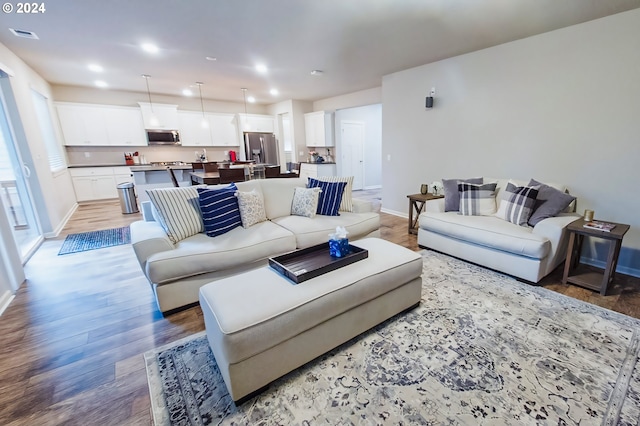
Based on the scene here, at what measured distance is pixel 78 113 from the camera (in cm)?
609

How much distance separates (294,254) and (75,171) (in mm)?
6925

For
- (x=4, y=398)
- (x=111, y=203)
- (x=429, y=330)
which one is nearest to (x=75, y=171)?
(x=111, y=203)

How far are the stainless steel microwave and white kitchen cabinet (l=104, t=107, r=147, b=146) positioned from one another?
0.19 m

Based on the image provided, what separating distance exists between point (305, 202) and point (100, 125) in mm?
6236

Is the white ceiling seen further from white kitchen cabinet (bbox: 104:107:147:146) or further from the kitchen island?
white kitchen cabinet (bbox: 104:107:147:146)

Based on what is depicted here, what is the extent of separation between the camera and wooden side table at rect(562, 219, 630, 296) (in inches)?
89.3

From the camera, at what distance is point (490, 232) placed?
8.95 feet

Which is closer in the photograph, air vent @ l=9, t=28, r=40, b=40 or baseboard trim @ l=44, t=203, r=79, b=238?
air vent @ l=9, t=28, r=40, b=40

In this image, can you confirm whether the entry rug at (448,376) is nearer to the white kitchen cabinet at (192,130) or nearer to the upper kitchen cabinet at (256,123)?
the white kitchen cabinet at (192,130)

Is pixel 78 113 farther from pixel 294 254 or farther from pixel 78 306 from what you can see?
pixel 294 254

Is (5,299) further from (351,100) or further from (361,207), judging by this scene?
(351,100)

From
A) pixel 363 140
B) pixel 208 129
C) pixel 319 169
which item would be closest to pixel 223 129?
pixel 208 129

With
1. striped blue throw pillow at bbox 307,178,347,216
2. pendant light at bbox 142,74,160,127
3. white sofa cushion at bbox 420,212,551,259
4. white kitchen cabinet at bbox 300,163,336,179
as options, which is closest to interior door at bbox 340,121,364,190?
white kitchen cabinet at bbox 300,163,336,179

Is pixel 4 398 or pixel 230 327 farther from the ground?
pixel 230 327
